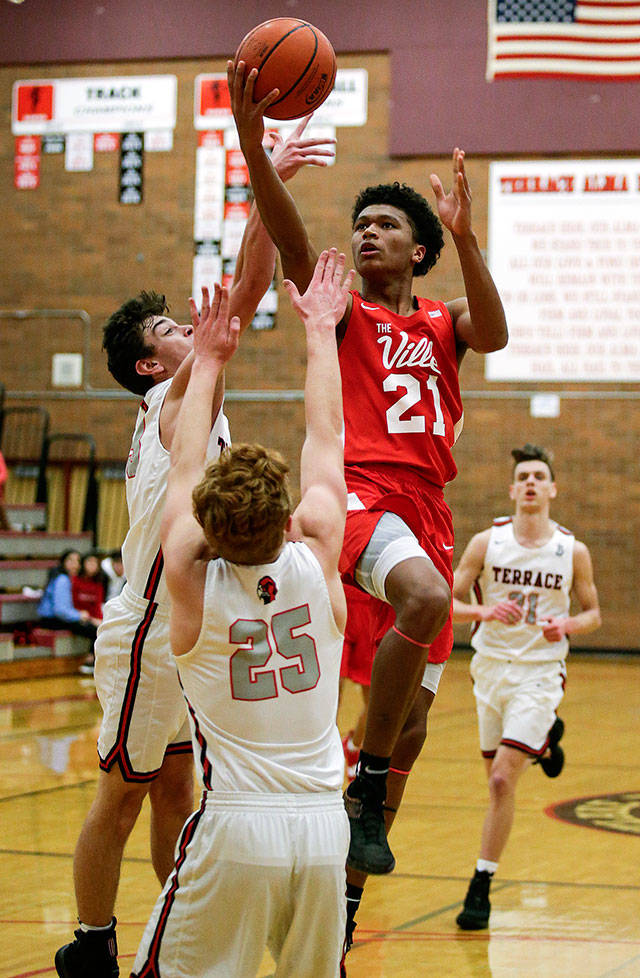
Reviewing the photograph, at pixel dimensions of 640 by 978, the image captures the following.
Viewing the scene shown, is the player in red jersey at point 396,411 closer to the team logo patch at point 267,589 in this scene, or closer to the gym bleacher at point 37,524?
the team logo patch at point 267,589

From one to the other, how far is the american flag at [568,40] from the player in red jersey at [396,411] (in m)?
9.25

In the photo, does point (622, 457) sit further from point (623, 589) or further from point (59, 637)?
point (59, 637)

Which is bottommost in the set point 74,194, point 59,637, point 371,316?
point 59,637

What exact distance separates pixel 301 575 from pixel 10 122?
15.4 m

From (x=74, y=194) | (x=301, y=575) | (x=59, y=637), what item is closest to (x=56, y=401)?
(x=74, y=194)

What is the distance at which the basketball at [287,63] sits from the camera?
3.84 meters

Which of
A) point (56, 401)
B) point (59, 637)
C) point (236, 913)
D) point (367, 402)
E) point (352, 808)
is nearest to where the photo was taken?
point (236, 913)

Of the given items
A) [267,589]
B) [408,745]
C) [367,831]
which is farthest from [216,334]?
[408,745]

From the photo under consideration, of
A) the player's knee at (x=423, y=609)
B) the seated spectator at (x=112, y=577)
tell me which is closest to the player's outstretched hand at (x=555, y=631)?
the player's knee at (x=423, y=609)

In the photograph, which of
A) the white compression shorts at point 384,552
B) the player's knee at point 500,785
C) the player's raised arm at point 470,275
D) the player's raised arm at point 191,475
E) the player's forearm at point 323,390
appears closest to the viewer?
the player's raised arm at point 191,475

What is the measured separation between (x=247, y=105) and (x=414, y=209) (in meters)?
0.83

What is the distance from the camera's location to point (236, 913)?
9.22 ft

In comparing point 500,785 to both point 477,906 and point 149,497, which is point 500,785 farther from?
point 149,497

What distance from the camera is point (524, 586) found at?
20.7 ft
